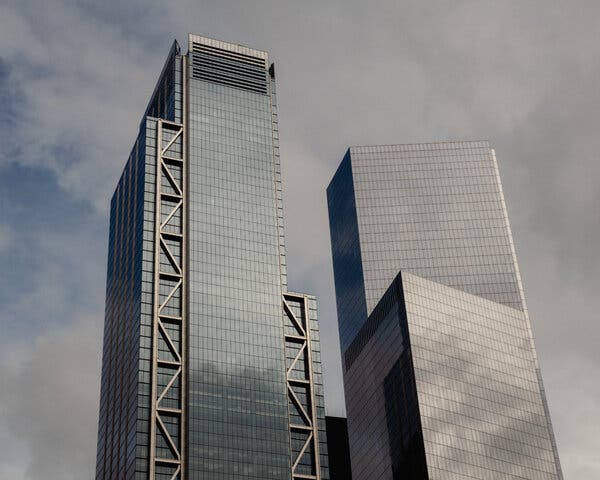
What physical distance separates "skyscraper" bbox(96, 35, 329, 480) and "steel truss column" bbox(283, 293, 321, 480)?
22cm

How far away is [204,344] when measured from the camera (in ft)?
578

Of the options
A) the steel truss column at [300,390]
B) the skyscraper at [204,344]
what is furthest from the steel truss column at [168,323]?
the steel truss column at [300,390]

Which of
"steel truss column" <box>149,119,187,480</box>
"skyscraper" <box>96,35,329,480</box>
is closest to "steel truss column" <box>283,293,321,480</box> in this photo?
"skyscraper" <box>96,35,329,480</box>

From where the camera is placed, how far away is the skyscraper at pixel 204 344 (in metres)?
166

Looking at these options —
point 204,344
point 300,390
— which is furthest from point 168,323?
point 300,390

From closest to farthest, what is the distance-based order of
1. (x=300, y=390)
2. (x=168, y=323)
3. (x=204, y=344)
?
(x=204, y=344) < (x=168, y=323) < (x=300, y=390)

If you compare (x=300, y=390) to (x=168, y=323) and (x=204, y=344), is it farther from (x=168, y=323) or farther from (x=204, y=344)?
(x=168, y=323)

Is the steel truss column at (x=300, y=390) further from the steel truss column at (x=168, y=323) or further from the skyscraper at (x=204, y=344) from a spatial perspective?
the steel truss column at (x=168, y=323)

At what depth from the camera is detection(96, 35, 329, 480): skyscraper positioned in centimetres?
16600

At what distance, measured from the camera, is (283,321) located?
18738 centimetres

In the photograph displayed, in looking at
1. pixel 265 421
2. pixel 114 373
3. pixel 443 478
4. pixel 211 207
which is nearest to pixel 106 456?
pixel 114 373

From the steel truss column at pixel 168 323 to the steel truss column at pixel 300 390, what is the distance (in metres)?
20.5

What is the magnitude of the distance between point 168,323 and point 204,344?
764 cm

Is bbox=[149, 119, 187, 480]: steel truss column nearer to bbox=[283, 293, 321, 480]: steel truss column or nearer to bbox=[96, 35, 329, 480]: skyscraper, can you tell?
bbox=[96, 35, 329, 480]: skyscraper
